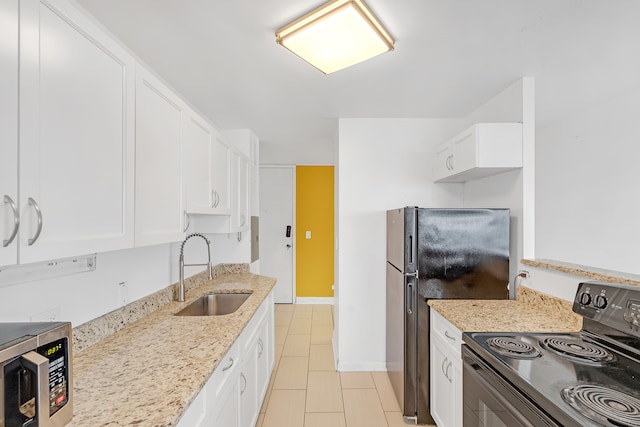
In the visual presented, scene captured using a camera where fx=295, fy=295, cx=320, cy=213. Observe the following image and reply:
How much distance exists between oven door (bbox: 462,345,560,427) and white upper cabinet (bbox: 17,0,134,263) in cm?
151

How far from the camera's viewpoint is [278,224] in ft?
16.5

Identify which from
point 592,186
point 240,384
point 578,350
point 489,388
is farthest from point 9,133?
point 592,186

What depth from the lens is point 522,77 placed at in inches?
79.7

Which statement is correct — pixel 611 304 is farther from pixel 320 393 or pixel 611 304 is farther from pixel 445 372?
pixel 320 393

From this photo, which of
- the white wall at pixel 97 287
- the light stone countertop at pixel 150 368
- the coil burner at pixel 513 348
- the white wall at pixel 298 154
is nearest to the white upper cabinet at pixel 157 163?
the white wall at pixel 97 287

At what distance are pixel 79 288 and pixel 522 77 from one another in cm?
287

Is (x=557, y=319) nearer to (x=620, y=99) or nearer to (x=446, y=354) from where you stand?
(x=446, y=354)

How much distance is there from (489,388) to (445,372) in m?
0.69

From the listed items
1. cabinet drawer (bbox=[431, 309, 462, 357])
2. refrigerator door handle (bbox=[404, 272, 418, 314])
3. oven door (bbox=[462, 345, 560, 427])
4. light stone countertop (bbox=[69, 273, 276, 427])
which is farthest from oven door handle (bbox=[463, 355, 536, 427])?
light stone countertop (bbox=[69, 273, 276, 427])

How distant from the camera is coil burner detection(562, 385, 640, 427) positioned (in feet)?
2.55

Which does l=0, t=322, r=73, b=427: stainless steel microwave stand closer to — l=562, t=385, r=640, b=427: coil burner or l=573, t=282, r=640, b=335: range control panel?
l=562, t=385, r=640, b=427: coil burner

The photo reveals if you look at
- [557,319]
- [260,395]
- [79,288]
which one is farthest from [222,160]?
[557,319]

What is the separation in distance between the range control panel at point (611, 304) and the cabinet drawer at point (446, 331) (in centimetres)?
56

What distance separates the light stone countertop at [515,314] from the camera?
151cm
